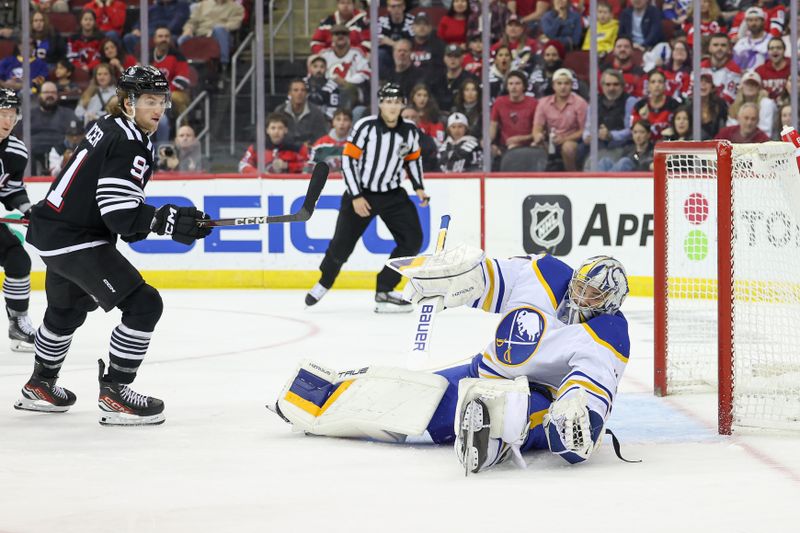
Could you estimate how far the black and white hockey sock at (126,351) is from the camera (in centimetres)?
398

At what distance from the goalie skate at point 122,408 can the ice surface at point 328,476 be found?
1.8 inches

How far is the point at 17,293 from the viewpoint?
19.6 ft

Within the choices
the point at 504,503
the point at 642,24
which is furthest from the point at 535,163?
the point at 504,503

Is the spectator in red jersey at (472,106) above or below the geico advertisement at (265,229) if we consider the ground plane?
above

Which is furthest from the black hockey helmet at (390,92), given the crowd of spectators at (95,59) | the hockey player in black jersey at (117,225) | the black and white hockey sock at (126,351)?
the black and white hockey sock at (126,351)

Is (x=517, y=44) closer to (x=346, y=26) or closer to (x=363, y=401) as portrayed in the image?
(x=346, y=26)

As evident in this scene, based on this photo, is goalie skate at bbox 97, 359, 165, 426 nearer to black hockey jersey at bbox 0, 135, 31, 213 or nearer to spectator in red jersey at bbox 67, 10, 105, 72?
black hockey jersey at bbox 0, 135, 31, 213

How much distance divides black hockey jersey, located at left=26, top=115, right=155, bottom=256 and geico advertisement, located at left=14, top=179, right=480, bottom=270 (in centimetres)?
477

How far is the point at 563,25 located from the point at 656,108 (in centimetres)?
95

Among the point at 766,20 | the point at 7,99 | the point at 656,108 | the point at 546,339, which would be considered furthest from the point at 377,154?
the point at 546,339

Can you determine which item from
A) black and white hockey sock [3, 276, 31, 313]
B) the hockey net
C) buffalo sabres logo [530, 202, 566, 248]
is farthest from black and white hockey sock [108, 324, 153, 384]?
buffalo sabres logo [530, 202, 566, 248]

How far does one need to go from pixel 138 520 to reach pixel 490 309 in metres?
1.17

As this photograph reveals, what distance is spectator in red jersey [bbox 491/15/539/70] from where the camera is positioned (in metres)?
8.96

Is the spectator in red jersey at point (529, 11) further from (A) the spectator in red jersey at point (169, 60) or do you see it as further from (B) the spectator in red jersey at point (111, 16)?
(B) the spectator in red jersey at point (111, 16)
